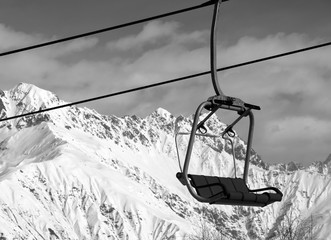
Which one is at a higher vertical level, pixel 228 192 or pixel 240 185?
pixel 240 185

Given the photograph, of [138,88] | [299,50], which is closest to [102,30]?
[138,88]

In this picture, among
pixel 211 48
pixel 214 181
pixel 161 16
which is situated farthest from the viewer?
pixel 161 16

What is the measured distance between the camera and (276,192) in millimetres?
7996

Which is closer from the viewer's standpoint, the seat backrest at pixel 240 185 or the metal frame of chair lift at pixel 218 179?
the metal frame of chair lift at pixel 218 179

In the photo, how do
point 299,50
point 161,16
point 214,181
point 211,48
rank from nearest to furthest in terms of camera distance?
point 211,48 < point 214,181 < point 161,16 < point 299,50

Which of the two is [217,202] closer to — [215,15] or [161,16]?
[215,15]

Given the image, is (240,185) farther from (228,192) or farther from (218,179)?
(228,192)

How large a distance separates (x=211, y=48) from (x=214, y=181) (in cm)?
133

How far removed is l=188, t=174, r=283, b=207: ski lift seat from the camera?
7348 mm

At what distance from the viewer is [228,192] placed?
7.40m

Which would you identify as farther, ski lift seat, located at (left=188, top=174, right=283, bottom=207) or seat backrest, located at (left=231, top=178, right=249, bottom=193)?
seat backrest, located at (left=231, top=178, right=249, bottom=193)

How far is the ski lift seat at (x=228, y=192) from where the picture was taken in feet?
24.1

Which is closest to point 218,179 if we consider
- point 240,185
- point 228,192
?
point 240,185

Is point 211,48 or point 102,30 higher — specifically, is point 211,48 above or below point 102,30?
below
